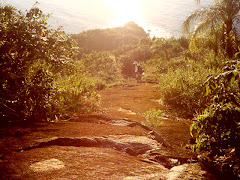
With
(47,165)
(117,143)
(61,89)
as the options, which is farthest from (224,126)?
(61,89)

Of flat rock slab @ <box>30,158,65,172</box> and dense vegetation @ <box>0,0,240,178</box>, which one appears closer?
flat rock slab @ <box>30,158,65,172</box>

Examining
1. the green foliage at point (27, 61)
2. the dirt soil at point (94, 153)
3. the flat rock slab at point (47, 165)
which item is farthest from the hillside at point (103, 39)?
the flat rock slab at point (47, 165)

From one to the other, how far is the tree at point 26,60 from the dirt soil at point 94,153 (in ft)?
1.65

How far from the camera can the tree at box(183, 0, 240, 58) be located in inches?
403

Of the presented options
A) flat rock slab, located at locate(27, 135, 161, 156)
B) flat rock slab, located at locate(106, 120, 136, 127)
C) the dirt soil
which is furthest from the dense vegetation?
flat rock slab, located at locate(27, 135, 161, 156)

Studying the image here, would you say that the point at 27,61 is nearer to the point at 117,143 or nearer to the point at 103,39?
the point at 117,143

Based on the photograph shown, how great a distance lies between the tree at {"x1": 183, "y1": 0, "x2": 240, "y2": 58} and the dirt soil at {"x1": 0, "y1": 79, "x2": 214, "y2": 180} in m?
8.74

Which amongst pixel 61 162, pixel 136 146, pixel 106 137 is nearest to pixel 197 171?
pixel 136 146

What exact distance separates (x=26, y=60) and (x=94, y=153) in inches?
73.7

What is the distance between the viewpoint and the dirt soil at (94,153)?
1.68m

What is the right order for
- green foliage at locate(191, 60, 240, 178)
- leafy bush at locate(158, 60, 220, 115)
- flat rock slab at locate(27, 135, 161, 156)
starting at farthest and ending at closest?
leafy bush at locate(158, 60, 220, 115) → flat rock slab at locate(27, 135, 161, 156) → green foliage at locate(191, 60, 240, 178)

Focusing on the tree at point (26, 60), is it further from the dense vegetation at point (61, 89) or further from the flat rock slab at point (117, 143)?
the flat rock slab at point (117, 143)

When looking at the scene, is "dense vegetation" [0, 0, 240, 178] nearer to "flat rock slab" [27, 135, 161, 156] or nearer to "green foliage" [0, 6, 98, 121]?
"green foliage" [0, 6, 98, 121]

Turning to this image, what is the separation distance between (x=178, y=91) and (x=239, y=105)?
12.8 feet
